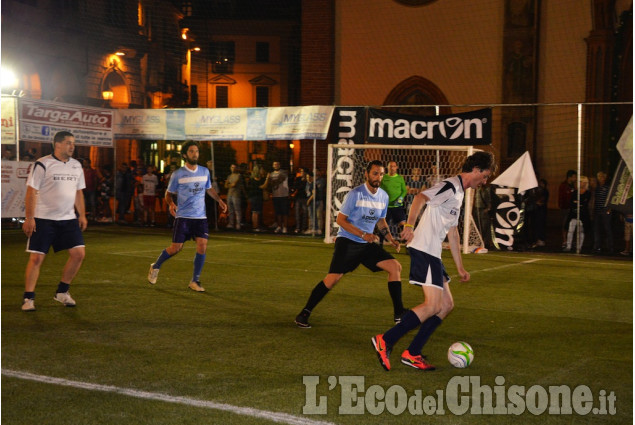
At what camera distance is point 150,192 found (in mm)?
23812

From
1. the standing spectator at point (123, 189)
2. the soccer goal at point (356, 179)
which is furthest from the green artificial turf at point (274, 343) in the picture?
the standing spectator at point (123, 189)

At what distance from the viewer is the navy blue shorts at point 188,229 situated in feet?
36.3

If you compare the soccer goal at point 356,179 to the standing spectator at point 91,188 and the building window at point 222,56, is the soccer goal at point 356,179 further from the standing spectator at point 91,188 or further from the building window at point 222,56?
the building window at point 222,56

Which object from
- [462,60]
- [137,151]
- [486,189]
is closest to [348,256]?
[486,189]

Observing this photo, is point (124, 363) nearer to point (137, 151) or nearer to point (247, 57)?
point (137, 151)

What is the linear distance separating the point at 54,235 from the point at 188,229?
87.3 inches

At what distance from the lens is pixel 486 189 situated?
18.5 metres

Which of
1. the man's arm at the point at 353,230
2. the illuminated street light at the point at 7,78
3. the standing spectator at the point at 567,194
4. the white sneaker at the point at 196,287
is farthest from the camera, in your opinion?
the illuminated street light at the point at 7,78

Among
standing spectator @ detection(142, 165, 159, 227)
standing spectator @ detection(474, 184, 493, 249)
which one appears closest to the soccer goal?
standing spectator @ detection(474, 184, 493, 249)

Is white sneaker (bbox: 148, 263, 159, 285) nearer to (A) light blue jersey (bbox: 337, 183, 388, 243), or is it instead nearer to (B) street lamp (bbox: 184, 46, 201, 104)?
(A) light blue jersey (bbox: 337, 183, 388, 243)

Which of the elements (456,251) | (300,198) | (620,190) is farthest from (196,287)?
(300,198)

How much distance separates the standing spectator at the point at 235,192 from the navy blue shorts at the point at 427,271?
1605cm

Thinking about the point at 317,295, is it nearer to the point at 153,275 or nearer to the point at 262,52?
the point at 153,275

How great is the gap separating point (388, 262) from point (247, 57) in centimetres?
6631
